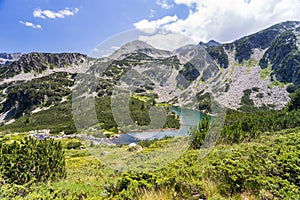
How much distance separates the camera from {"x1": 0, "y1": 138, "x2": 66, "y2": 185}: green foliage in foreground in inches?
302

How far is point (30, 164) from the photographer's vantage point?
8039mm

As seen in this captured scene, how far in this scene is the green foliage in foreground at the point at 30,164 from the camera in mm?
7676

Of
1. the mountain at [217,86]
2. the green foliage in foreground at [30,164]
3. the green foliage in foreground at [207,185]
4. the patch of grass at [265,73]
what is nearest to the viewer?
the green foliage in foreground at [207,185]

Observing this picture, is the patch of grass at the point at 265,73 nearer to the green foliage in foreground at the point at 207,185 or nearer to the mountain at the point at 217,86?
the mountain at the point at 217,86

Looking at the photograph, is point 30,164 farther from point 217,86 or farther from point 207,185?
point 217,86

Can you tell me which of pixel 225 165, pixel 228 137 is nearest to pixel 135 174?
A: pixel 225 165

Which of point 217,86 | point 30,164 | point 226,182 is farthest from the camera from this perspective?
point 217,86

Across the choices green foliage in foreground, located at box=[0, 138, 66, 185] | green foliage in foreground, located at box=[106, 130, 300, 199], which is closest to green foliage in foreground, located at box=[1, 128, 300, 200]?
green foliage in foreground, located at box=[106, 130, 300, 199]

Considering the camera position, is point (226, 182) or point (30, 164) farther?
point (30, 164)

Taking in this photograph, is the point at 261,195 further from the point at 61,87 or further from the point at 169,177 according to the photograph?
the point at 61,87

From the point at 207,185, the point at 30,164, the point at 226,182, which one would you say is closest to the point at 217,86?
the point at 30,164

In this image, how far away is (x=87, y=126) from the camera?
9.29 meters

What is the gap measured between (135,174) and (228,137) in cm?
1324

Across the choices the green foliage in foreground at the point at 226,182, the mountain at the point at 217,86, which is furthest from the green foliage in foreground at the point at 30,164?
the mountain at the point at 217,86
